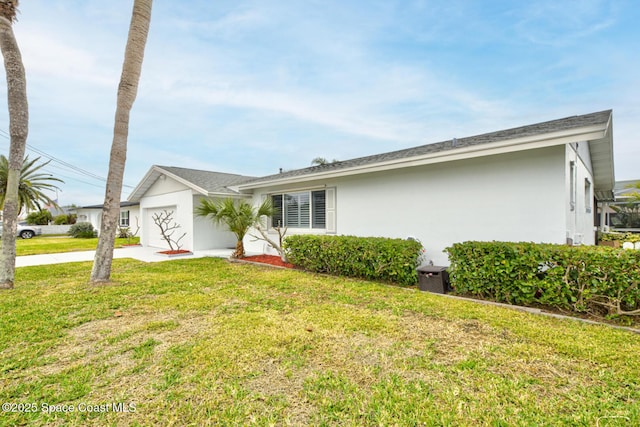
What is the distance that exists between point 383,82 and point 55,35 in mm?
11439

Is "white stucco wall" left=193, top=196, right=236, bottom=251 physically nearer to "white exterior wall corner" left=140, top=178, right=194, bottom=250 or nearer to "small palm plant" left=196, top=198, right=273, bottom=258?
"white exterior wall corner" left=140, top=178, right=194, bottom=250

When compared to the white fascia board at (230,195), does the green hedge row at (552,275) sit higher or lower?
lower

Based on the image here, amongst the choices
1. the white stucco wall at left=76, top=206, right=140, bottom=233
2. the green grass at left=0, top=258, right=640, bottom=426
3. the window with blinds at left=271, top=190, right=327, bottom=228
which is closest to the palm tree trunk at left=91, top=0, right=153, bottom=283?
the green grass at left=0, top=258, right=640, bottom=426

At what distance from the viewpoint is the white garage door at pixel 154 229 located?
48.7 feet

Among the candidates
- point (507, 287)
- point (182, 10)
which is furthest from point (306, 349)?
point (182, 10)

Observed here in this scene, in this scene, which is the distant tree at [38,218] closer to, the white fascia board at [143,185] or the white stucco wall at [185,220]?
the white fascia board at [143,185]

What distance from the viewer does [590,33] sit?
8.38 m

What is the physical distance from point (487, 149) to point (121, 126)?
803 cm

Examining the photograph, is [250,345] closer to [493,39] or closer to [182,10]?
[182,10]

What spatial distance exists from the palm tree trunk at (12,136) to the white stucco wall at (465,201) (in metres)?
7.87

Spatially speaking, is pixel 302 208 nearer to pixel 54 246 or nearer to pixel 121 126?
pixel 121 126

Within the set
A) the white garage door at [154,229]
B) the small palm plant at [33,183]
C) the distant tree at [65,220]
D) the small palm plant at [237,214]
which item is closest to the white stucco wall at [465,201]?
the small palm plant at [237,214]

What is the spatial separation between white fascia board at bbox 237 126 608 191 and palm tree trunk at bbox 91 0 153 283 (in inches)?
202

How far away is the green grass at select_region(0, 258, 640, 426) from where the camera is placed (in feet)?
7.47
